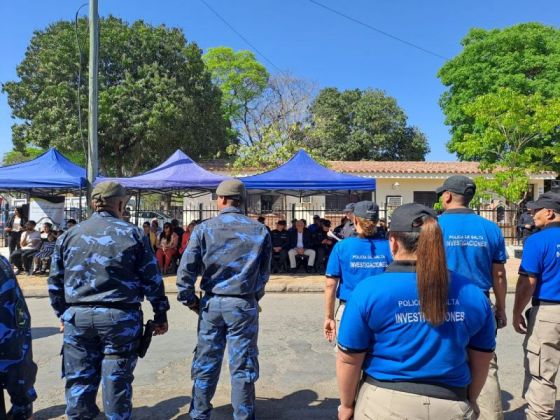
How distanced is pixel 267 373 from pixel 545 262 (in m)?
2.78

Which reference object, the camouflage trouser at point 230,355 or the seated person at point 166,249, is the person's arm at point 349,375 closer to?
the camouflage trouser at point 230,355

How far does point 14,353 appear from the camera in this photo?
2203mm

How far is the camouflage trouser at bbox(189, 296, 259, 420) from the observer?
10.7 feet

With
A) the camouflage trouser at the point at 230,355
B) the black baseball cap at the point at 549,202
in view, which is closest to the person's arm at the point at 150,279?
the camouflage trouser at the point at 230,355

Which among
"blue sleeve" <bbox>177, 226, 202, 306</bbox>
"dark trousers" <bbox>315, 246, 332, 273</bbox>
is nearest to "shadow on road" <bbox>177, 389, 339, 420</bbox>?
"blue sleeve" <bbox>177, 226, 202, 306</bbox>

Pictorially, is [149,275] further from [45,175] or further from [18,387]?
[45,175]

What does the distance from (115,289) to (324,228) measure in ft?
32.1

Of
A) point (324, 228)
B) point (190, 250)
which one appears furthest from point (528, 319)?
point (324, 228)

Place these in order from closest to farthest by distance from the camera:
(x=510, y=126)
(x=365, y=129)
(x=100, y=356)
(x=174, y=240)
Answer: (x=100, y=356)
(x=174, y=240)
(x=510, y=126)
(x=365, y=129)

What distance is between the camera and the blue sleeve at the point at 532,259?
3291mm

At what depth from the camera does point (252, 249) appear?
339 cm

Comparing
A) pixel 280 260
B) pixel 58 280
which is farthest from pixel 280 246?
pixel 58 280

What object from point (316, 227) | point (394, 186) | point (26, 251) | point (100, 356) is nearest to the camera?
point (100, 356)

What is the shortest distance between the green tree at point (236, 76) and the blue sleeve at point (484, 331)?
112 feet
